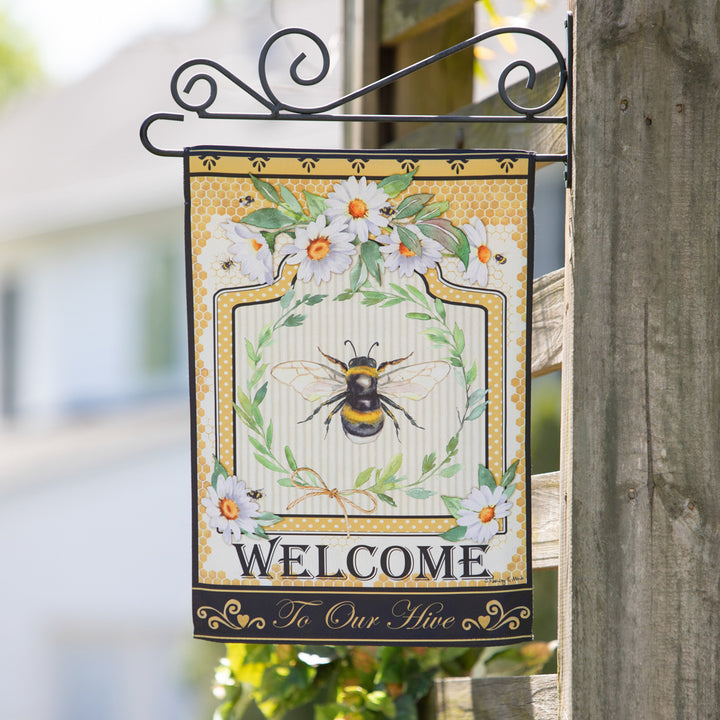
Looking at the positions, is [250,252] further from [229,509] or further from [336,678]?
[336,678]

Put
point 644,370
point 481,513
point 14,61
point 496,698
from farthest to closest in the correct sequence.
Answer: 1. point 14,61
2. point 496,698
3. point 481,513
4. point 644,370

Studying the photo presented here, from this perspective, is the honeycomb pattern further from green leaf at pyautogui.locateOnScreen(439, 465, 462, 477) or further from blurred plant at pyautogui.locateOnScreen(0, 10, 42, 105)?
blurred plant at pyautogui.locateOnScreen(0, 10, 42, 105)

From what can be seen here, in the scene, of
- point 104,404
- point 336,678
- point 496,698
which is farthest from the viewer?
point 104,404

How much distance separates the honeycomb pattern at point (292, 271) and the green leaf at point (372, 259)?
10 cm

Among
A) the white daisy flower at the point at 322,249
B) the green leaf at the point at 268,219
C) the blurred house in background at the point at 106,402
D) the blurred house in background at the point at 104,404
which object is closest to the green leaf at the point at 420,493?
the white daisy flower at the point at 322,249

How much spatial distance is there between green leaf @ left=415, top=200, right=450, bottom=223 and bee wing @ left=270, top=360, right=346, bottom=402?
33 cm

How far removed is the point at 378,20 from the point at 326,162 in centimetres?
110

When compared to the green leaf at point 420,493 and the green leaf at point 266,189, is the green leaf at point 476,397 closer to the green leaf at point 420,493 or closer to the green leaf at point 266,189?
the green leaf at point 420,493

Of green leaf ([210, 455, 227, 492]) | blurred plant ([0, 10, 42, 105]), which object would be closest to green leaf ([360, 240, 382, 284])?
green leaf ([210, 455, 227, 492])

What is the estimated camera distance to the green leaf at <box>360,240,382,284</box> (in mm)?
1748

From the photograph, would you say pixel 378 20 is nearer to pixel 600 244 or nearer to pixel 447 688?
pixel 600 244

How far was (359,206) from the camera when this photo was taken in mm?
1752

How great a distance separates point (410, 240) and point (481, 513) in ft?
1.70

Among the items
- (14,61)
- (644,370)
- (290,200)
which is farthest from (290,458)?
(14,61)
